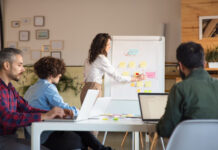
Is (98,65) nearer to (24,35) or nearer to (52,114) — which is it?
(52,114)

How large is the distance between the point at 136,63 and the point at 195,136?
277 cm

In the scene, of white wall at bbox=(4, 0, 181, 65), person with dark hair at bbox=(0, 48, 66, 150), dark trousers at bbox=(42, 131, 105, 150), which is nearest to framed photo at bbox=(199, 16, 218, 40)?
white wall at bbox=(4, 0, 181, 65)

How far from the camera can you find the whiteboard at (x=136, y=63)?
405 centimetres

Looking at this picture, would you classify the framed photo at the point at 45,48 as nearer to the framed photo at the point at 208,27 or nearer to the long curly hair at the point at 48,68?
the framed photo at the point at 208,27

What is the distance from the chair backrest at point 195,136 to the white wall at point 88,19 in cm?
462

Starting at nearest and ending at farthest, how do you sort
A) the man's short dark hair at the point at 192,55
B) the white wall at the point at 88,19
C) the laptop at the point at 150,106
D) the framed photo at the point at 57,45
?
1. the man's short dark hair at the point at 192,55
2. the laptop at the point at 150,106
3. the white wall at the point at 88,19
4. the framed photo at the point at 57,45

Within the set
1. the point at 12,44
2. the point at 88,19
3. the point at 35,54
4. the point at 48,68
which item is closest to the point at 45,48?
the point at 35,54

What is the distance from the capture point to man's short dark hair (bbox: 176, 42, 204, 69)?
155cm

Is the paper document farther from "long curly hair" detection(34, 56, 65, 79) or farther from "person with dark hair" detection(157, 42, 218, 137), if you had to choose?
"person with dark hair" detection(157, 42, 218, 137)

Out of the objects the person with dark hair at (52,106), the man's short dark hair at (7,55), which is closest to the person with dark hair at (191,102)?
the person with dark hair at (52,106)

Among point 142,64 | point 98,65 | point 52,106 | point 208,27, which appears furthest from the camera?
point 208,27

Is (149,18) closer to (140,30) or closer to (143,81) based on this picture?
(140,30)

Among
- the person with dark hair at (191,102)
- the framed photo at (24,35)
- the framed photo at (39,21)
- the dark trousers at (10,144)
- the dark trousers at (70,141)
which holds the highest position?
the framed photo at (39,21)

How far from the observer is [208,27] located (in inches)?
200
